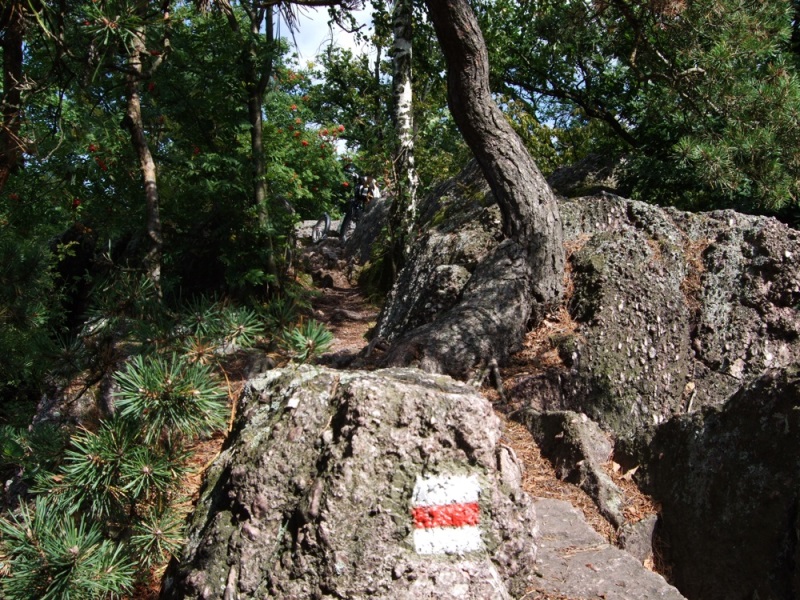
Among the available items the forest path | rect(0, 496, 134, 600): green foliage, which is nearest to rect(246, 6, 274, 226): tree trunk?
the forest path

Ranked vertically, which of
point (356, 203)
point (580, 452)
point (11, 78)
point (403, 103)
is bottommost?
point (580, 452)

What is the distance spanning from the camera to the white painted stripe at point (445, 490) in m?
2.18

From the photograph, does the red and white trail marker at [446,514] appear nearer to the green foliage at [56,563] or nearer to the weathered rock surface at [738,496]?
the green foliage at [56,563]

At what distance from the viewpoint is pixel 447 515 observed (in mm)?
2191

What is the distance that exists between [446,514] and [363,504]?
269 mm

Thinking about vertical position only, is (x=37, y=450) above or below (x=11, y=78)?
below

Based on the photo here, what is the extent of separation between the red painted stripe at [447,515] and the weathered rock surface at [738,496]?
1.20m

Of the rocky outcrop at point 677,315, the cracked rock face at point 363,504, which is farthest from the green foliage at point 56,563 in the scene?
the rocky outcrop at point 677,315

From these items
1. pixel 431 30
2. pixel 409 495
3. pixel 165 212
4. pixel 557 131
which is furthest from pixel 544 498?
pixel 557 131

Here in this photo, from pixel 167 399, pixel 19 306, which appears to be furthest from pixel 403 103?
pixel 167 399

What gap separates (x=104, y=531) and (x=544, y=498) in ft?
7.30

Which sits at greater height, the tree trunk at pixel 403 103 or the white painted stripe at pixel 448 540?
the tree trunk at pixel 403 103

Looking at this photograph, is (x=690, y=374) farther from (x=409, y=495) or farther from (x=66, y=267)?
(x=66, y=267)

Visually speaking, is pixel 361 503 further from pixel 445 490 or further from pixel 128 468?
pixel 128 468
